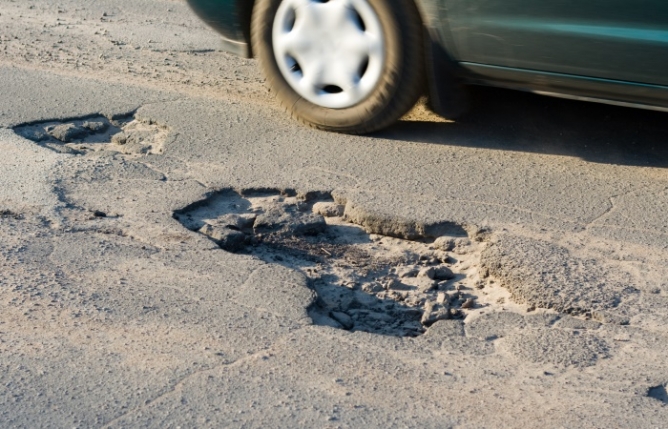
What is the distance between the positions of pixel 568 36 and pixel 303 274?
1.70 m

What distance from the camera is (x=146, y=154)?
188 inches

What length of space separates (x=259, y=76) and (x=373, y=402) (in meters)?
3.58

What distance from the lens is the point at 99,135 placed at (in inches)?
199

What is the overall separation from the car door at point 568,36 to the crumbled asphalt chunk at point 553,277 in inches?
38.9

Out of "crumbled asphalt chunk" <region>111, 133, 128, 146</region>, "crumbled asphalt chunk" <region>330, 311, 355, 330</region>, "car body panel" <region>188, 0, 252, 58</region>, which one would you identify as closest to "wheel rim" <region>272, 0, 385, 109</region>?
"car body panel" <region>188, 0, 252, 58</region>

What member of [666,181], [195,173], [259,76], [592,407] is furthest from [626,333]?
[259,76]

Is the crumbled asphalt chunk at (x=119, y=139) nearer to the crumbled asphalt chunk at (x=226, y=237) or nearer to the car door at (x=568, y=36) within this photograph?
the crumbled asphalt chunk at (x=226, y=237)

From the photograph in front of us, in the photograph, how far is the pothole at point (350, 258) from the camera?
355 centimetres

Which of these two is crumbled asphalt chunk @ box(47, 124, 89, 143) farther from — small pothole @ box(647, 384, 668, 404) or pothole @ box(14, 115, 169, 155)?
small pothole @ box(647, 384, 668, 404)

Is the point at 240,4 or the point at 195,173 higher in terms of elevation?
the point at 240,4

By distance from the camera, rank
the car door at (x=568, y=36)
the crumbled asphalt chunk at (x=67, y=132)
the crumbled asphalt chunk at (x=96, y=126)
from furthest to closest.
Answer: the crumbled asphalt chunk at (x=96, y=126), the crumbled asphalt chunk at (x=67, y=132), the car door at (x=568, y=36)

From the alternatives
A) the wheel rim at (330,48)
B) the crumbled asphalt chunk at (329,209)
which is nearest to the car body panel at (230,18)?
the wheel rim at (330,48)

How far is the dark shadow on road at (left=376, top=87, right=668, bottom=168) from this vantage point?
4879 mm

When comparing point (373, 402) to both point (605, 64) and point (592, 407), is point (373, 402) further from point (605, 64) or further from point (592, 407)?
point (605, 64)
